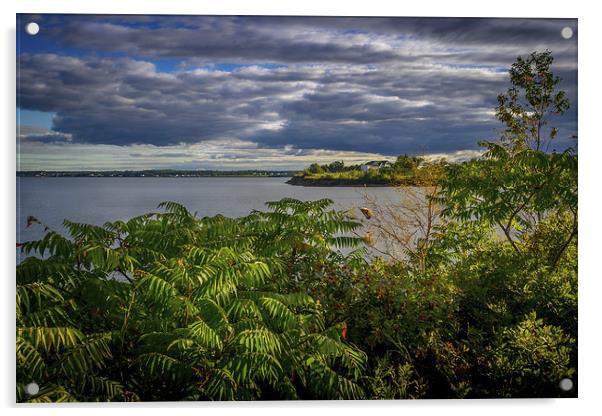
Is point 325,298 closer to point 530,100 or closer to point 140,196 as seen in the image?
point 140,196

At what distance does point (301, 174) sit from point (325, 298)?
767mm

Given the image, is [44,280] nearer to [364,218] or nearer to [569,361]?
[364,218]

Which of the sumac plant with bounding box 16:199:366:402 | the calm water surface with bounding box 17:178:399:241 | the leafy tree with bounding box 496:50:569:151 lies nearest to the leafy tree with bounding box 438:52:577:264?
the leafy tree with bounding box 496:50:569:151

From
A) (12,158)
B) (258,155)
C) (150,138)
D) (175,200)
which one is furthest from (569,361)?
(12,158)

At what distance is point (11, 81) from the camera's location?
12.9 ft

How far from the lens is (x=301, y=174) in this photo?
13.6ft

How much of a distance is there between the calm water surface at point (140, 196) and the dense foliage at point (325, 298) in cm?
8

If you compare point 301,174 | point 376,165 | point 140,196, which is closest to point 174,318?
point 140,196

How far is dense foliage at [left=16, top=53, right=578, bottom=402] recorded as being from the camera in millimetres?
3621

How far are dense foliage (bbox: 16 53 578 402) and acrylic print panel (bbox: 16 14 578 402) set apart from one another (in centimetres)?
2

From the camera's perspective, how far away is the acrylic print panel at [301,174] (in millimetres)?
3879

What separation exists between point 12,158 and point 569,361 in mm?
3497

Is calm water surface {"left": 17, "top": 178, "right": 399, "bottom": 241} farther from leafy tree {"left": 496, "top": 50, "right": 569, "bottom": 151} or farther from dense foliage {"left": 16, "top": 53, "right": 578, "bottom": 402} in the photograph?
leafy tree {"left": 496, "top": 50, "right": 569, "bottom": 151}

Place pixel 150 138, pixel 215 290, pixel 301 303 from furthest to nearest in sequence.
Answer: pixel 150 138, pixel 301 303, pixel 215 290
